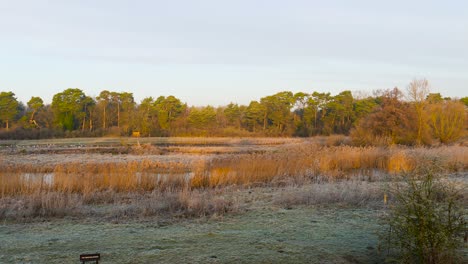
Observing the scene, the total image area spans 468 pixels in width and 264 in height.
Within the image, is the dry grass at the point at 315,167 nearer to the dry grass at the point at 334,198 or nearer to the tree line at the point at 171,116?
the dry grass at the point at 334,198

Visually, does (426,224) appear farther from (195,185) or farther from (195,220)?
(195,185)

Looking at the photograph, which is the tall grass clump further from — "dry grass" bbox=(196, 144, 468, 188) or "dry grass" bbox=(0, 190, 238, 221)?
"dry grass" bbox=(196, 144, 468, 188)

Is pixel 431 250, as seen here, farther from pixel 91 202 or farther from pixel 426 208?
pixel 91 202

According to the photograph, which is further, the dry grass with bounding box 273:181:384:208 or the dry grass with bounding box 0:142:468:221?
the dry grass with bounding box 273:181:384:208

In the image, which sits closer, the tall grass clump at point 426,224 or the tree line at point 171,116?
the tall grass clump at point 426,224

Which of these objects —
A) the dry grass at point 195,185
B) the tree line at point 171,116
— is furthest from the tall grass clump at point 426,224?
the tree line at point 171,116

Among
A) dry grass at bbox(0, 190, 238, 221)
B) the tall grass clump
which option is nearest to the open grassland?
dry grass at bbox(0, 190, 238, 221)

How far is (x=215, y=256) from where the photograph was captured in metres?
5.21

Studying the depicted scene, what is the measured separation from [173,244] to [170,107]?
195 feet

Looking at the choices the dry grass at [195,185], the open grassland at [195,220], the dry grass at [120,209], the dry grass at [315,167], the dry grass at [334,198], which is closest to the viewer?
the open grassland at [195,220]

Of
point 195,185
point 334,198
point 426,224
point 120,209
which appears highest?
point 426,224

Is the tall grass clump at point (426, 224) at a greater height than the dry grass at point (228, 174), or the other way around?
the tall grass clump at point (426, 224)

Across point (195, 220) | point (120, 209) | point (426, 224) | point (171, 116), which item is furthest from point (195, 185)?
point (171, 116)

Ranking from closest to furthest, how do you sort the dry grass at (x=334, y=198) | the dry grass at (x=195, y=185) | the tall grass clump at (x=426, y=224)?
the tall grass clump at (x=426, y=224), the dry grass at (x=195, y=185), the dry grass at (x=334, y=198)
